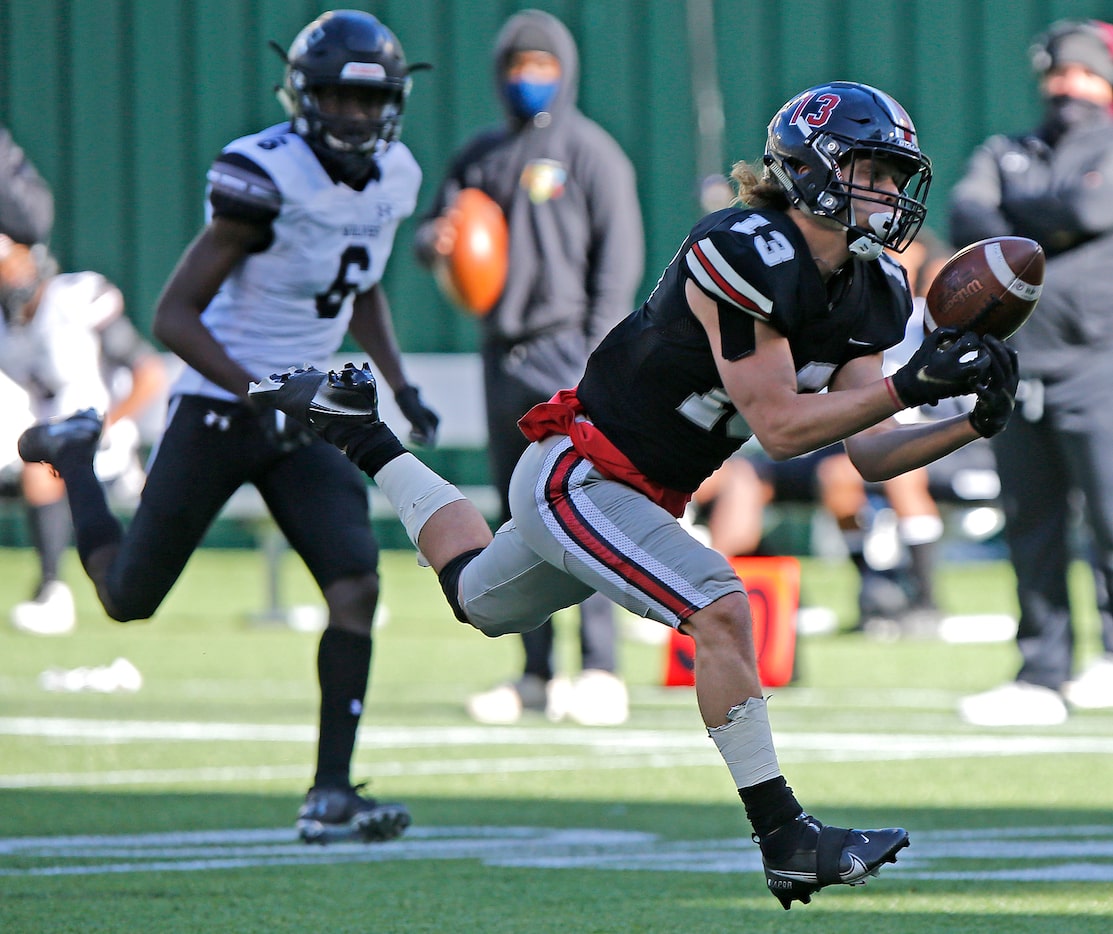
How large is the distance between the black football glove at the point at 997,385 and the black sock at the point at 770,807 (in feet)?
2.45

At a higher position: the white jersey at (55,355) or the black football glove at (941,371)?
the black football glove at (941,371)

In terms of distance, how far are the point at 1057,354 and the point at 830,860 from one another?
3.77 meters

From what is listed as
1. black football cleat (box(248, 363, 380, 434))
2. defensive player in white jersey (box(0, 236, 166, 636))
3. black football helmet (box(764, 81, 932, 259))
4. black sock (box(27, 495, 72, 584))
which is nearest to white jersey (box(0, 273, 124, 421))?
defensive player in white jersey (box(0, 236, 166, 636))

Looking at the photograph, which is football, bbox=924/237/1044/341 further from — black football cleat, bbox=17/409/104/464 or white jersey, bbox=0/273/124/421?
white jersey, bbox=0/273/124/421

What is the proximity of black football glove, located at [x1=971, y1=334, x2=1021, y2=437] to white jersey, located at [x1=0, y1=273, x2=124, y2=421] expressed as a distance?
681 centimetres

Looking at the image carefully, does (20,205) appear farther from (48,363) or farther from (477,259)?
(477,259)

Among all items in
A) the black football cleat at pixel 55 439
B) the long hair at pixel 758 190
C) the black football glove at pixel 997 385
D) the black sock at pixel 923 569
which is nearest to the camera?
the black football glove at pixel 997 385

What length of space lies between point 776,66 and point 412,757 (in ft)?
29.3

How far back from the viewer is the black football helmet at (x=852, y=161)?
3.65 m

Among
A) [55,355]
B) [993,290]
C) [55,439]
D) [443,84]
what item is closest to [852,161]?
[993,290]

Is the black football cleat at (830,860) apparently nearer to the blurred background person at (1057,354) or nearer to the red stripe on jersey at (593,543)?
the red stripe on jersey at (593,543)

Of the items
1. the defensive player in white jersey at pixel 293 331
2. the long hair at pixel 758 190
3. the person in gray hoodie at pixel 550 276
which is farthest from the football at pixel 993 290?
the person in gray hoodie at pixel 550 276

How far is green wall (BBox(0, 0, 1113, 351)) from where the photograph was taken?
13.6 meters

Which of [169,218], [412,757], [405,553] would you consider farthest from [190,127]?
[412,757]
